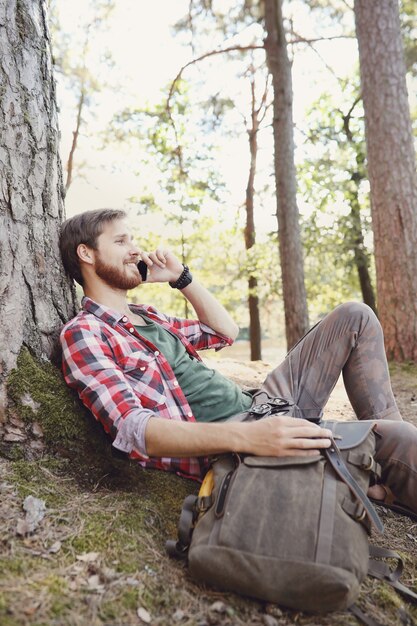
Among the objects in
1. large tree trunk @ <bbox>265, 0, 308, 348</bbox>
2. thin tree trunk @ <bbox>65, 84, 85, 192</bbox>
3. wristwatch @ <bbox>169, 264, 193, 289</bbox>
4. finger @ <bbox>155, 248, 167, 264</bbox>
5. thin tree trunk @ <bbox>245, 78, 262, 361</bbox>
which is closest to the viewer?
finger @ <bbox>155, 248, 167, 264</bbox>

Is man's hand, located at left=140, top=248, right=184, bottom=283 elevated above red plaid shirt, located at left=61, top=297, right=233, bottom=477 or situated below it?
above

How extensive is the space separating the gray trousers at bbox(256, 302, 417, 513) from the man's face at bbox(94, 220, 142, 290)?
39.9 inches

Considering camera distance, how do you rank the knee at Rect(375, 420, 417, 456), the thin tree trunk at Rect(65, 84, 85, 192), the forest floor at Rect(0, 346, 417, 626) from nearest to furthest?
the forest floor at Rect(0, 346, 417, 626), the knee at Rect(375, 420, 417, 456), the thin tree trunk at Rect(65, 84, 85, 192)

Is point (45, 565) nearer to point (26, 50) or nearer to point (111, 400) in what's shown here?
point (111, 400)

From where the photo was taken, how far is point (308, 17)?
11.2 metres

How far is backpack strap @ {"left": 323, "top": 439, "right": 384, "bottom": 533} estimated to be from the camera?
1866 millimetres

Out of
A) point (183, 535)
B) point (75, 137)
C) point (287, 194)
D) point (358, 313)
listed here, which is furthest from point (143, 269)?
point (75, 137)

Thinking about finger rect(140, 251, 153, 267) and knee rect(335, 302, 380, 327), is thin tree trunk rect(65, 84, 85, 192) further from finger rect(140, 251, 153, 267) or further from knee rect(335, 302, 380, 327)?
knee rect(335, 302, 380, 327)

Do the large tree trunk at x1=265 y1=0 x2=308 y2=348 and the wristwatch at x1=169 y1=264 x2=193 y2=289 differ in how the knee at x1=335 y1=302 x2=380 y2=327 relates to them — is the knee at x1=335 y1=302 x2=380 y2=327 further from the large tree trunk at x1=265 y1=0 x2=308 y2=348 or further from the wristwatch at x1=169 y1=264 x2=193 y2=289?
the large tree trunk at x1=265 y1=0 x2=308 y2=348

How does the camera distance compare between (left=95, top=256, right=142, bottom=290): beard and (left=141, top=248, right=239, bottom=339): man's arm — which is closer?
(left=95, top=256, right=142, bottom=290): beard

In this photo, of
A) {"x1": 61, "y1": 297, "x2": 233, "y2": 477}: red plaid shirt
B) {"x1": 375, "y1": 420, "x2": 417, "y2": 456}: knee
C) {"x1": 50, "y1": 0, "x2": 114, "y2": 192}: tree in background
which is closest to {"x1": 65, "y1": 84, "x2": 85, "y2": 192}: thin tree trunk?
{"x1": 50, "y1": 0, "x2": 114, "y2": 192}: tree in background

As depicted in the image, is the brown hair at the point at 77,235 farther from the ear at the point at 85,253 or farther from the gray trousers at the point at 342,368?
the gray trousers at the point at 342,368

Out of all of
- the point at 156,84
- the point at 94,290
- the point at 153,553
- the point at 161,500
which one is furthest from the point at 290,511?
the point at 156,84

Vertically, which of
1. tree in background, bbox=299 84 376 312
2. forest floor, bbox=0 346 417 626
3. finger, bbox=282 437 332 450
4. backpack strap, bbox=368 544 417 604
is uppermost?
tree in background, bbox=299 84 376 312
